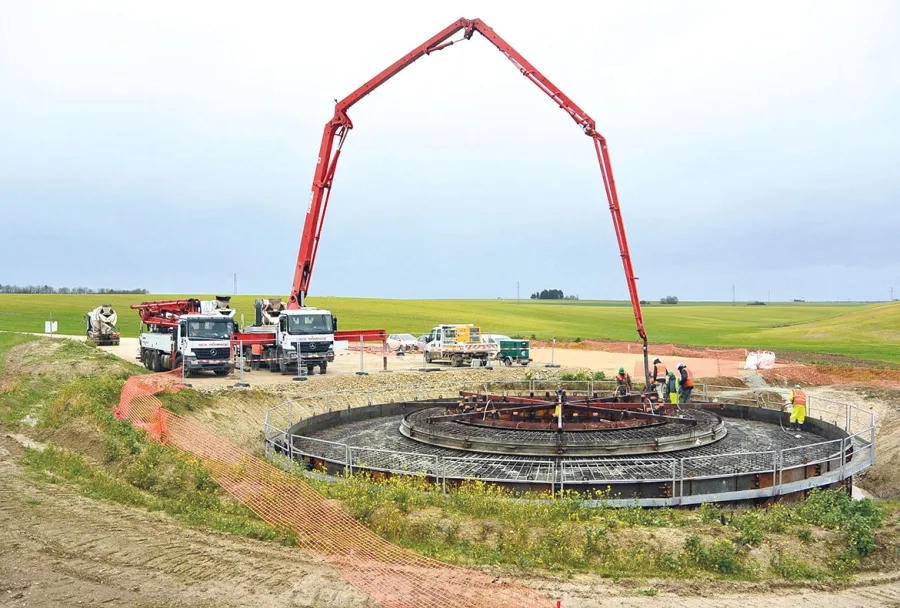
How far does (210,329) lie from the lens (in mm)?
31047

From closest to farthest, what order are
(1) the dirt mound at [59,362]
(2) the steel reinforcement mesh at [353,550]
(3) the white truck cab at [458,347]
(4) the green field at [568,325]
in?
(2) the steel reinforcement mesh at [353,550]
(1) the dirt mound at [59,362]
(3) the white truck cab at [458,347]
(4) the green field at [568,325]

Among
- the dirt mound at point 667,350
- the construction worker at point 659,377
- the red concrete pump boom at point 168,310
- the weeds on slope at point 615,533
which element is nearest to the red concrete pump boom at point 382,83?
the construction worker at point 659,377

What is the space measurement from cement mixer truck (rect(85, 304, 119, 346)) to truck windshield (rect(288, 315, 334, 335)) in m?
23.1

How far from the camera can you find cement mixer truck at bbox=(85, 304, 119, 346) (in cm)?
4822

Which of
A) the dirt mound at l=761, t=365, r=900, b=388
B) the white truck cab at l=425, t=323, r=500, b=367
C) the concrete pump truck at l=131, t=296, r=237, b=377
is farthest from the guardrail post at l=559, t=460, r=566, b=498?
the white truck cab at l=425, t=323, r=500, b=367

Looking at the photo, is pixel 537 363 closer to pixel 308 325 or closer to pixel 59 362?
pixel 308 325

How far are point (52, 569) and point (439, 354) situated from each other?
30.3 metres

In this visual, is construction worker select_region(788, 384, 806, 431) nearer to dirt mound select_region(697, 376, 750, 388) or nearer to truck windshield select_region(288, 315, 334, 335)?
dirt mound select_region(697, 376, 750, 388)

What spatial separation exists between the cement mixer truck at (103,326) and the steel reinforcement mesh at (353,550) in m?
36.8

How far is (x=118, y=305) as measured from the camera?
94938mm

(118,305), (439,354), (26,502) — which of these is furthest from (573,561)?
(118,305)

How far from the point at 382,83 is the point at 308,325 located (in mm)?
11236

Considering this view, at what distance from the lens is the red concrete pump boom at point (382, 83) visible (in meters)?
24.3

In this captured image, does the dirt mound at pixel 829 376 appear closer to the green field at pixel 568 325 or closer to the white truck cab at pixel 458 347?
the green field at pixel 568 325
